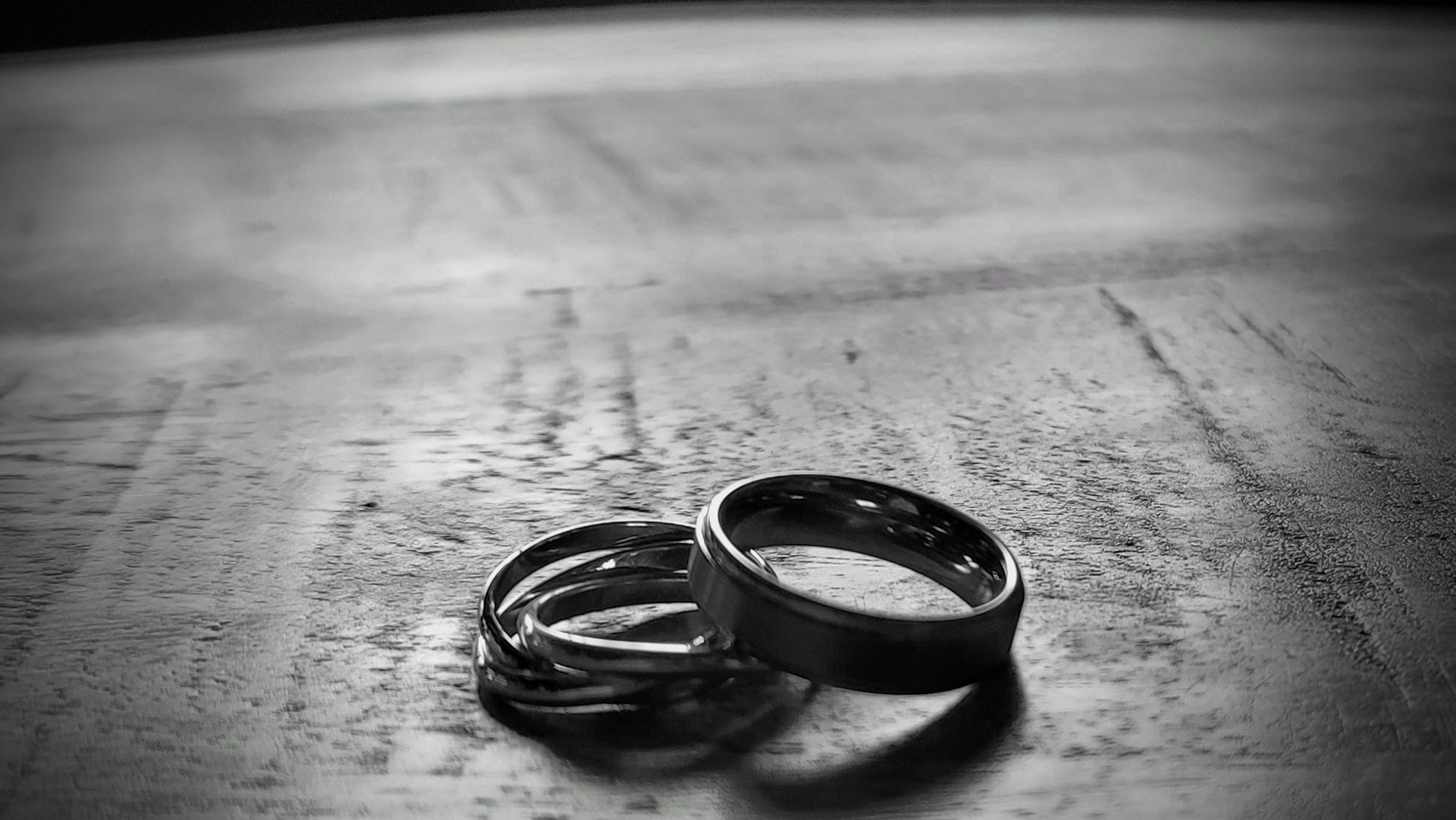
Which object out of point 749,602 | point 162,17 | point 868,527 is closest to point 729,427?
point 868,527

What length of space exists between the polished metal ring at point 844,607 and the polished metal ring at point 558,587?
0.06m

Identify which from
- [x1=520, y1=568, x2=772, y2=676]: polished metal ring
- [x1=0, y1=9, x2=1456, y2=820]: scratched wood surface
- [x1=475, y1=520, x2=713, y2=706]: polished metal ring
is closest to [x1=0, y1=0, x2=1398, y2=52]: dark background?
[x1=0, y1=9, x2=1456, y2=820]: scratched wood surface

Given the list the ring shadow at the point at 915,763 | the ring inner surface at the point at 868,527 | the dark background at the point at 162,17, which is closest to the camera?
the ring shadow at the point at 915,763

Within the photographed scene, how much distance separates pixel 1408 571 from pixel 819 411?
48cm

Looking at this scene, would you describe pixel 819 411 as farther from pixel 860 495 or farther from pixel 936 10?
pixel 936 10

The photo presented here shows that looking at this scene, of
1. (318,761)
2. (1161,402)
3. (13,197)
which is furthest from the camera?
(13,197)

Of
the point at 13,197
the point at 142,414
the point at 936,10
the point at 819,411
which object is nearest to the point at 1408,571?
the point at 819,411

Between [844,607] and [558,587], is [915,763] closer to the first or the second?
[844,607]

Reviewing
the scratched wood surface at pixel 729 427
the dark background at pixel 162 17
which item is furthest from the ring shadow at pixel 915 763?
the dark background at pixel 162 17

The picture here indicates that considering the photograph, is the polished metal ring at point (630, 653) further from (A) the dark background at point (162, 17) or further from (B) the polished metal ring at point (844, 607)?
(A) the dark background at point (162, 17)

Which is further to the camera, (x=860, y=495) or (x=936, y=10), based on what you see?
(x=936, y=10)

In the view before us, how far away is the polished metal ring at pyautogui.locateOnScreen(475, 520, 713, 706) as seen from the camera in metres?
0.71

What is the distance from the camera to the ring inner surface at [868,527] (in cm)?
81

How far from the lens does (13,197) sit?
2.15m
